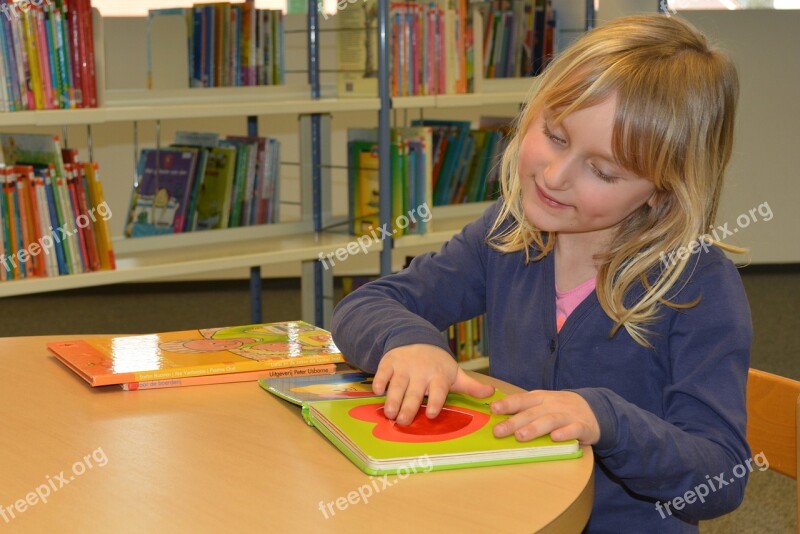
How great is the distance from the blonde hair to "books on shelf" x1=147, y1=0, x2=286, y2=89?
6.08 feet

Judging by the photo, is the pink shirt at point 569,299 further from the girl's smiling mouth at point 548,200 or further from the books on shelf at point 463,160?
the books on shelf at point 463,160

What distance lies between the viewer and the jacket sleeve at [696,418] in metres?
0.88

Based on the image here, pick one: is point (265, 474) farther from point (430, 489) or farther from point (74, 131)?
point (74, 131)

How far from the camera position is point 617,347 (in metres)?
1.13

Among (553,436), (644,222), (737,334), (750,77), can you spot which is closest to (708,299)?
(737,334)

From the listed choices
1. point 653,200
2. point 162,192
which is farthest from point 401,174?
point 653,200

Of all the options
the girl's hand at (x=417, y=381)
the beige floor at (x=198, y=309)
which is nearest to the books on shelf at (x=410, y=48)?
the beige floor at (x=198, y=309)

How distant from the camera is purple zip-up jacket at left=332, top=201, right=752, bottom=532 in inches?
35.1

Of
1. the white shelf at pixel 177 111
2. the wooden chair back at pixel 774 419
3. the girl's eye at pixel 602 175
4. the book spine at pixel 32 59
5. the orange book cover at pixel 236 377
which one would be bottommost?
the wooden chair back at pixel 774 419

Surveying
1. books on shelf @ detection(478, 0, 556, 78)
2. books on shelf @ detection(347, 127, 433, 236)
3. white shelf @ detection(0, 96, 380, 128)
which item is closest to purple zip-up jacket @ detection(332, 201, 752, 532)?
white shelf @ detection(0, 96, 380, 128)

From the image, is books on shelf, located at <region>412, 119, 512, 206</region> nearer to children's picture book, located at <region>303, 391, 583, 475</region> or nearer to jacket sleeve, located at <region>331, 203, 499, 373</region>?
jacket sleeve, located at <region>331, 203, 499, 373</region>

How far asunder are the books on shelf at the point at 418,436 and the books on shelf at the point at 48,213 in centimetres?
155

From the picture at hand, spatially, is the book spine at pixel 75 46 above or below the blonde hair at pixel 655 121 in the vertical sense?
above

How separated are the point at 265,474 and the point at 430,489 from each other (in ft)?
0.45
